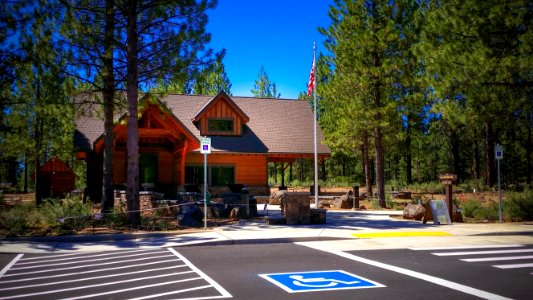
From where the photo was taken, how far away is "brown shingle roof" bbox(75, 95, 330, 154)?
3007 centimetres

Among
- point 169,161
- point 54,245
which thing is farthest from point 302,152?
point 54,245

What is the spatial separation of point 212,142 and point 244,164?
2701 millimetres

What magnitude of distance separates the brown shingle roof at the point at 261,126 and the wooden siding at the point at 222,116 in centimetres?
42

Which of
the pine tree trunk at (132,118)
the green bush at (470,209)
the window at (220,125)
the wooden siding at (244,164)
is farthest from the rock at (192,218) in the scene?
the window at (220,125)

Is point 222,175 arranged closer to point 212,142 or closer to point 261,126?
point 212,142

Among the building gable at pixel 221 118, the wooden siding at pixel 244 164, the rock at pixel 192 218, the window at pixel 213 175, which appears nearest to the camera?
the rock at pixel 192 218

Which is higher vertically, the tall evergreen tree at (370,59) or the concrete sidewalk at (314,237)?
the tall evergreen tree at (370,59)

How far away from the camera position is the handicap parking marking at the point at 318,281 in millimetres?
7316

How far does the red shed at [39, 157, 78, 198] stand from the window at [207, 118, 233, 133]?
38.1 feet

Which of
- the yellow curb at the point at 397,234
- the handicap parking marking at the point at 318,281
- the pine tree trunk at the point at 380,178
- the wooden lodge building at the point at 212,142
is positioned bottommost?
the yellow curb at the point at 397,234

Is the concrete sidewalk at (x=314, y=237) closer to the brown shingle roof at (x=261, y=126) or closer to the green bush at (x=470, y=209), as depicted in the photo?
the green bush at (x=470, y=209)

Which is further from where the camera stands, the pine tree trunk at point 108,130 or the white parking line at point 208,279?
the pine tree trunk at point 108,130

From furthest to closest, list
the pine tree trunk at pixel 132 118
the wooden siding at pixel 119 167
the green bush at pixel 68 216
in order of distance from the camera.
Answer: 1. the wooden siding at pixel 119 167
2. the pine tree trunk at pixel 132 118
3. the green bush at pixel 68 216

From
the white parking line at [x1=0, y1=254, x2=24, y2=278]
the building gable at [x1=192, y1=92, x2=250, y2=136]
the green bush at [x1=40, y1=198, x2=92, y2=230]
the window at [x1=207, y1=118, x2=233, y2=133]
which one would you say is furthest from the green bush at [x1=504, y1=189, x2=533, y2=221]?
the window at [x1=207, y1=118, x2=233, y2=133]
